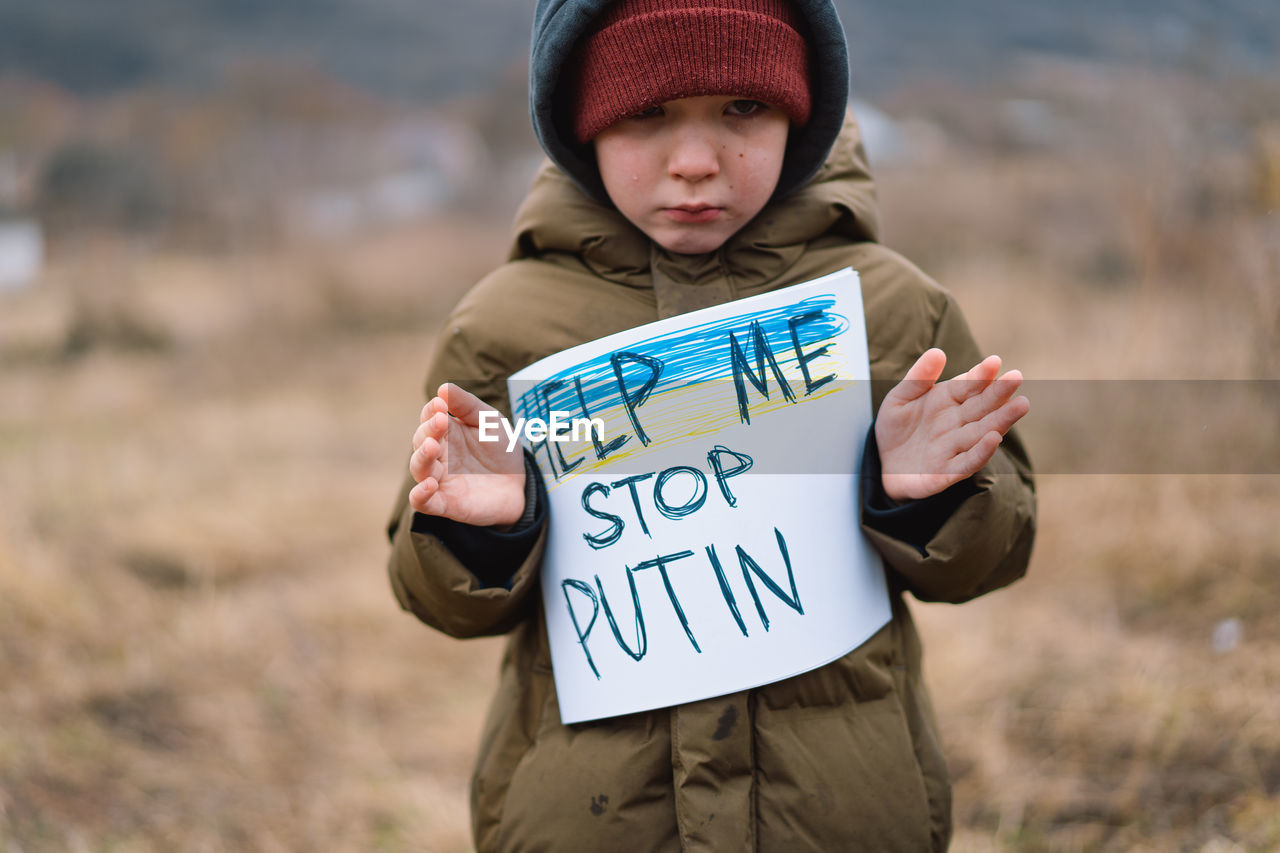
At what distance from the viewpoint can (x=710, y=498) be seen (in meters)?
1.20

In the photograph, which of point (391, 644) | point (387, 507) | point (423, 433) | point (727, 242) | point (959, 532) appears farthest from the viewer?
point (387, 507)

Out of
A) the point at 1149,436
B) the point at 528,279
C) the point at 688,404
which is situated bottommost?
the point at 1149,436

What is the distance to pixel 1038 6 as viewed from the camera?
415cm

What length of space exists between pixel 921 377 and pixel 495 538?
53cm

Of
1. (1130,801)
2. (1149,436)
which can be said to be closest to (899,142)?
(1149,436)

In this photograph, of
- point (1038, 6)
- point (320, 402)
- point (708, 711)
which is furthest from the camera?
point (320, 402)

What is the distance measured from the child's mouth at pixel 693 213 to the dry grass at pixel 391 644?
1.63 m

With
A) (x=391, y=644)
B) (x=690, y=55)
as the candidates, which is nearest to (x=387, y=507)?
(x=391, y=644)

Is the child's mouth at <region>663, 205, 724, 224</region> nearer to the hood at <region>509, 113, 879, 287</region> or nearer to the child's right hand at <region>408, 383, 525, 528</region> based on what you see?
the hood at <region>509, 113, 879, 287</region>

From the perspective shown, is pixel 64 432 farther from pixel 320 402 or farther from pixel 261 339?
pixel 261 339

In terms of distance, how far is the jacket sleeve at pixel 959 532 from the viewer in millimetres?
1189

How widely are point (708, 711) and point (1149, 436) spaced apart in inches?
118

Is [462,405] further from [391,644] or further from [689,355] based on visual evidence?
[391,644]

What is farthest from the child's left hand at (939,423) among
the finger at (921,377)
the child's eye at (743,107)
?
the child's eye at (743,107)
